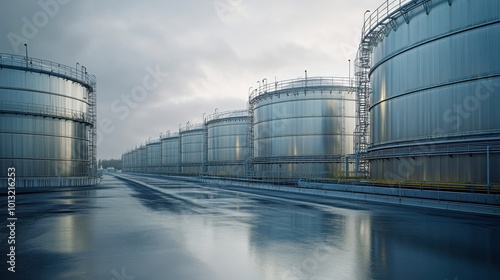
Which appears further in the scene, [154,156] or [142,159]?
[142,159]

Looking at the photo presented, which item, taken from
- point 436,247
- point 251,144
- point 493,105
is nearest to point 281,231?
point 436,247

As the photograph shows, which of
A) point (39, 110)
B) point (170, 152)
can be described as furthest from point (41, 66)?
point (170, 152)

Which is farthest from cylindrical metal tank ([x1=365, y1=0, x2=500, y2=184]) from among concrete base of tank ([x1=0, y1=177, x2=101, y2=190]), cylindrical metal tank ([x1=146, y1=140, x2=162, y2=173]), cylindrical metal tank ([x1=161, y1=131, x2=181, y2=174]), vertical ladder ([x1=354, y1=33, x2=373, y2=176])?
cylindrical metal tank ([x1=146, y1=140, x2=162, y2=173])

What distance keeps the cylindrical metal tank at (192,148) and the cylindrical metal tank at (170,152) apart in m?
7.37

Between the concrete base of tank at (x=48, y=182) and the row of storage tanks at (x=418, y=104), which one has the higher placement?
the row of storage tanks at (x=418, y=104)

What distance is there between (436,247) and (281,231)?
459 cm

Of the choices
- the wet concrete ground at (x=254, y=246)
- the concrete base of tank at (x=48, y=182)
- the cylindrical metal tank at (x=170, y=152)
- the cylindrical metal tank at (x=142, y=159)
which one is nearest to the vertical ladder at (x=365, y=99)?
the wet concrete ground at (x=254, y=246)

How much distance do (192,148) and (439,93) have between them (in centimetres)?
6131

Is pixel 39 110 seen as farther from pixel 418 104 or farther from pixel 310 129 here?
pixel 418 104

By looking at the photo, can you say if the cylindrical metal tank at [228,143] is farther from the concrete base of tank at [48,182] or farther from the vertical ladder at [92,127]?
the concrete base of tank at [48,182]

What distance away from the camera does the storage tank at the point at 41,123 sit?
33188 millimetres

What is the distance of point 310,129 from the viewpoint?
120 feet

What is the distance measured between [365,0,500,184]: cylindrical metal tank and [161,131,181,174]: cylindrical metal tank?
68.7 metres

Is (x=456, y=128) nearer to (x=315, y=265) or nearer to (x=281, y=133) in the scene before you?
(x=315, y=265)
